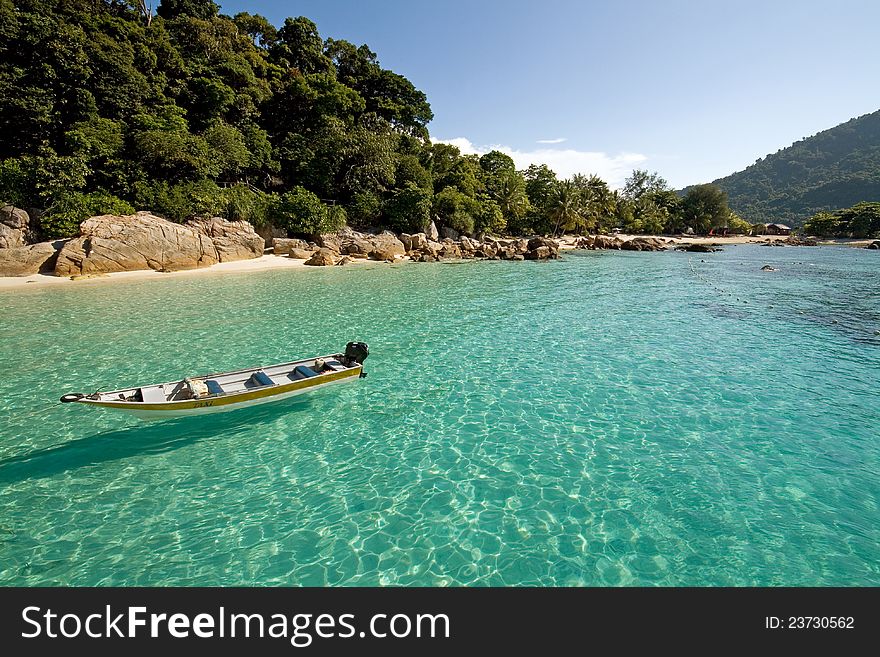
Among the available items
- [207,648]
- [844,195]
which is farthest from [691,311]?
[844,195]

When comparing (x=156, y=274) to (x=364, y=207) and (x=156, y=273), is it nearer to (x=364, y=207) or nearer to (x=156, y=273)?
(x=156, y=273)

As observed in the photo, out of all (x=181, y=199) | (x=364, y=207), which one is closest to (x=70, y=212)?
(x=181, y=199)

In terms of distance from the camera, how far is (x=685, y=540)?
597 centimetres

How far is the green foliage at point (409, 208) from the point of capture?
52.1m

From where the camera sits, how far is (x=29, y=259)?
94.1ft

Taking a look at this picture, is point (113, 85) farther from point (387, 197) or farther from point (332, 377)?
point (332, 377)

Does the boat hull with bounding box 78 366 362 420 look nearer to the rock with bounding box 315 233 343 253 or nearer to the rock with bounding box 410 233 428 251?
the rock with bounding box 315 233 343 253

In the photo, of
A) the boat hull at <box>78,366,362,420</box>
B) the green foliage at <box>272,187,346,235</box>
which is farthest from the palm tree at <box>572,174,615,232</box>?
the boat hull at <box>78,366,362,420</box>

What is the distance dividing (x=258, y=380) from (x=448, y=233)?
52.2m

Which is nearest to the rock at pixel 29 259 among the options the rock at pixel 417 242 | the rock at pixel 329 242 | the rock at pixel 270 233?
the rock at pixel 270 233

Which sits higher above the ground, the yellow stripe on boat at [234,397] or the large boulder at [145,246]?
the large boulder at [145,246]

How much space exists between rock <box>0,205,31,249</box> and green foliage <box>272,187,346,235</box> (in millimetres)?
19871

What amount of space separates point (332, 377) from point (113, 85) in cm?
5104

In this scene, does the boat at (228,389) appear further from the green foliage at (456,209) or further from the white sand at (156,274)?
the green foliage at (456,209)
